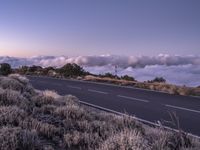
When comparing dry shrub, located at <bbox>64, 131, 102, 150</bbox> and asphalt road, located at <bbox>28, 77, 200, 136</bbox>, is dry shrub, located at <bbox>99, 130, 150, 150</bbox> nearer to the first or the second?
dry shrub, located at <bbox>64, 131, 102, 150</bbox>

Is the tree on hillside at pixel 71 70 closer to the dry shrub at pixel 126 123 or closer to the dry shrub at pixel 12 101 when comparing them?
the dry shrub at pixel 12 101

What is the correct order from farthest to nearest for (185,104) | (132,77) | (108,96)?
(132,77) < (108,96) < (185,104)

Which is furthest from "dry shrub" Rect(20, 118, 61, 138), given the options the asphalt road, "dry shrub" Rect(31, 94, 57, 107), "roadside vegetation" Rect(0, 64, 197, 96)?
"roadside vegetation" Rect(0, 64, 197, 96)

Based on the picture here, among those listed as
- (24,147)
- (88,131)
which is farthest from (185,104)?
(24,147)

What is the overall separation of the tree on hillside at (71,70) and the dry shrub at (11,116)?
32.5 metres

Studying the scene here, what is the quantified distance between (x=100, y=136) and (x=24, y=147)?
1.82m

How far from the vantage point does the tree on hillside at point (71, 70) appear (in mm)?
41806

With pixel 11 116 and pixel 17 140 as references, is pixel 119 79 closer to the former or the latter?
pixel 11 116

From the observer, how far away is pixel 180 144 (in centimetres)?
677

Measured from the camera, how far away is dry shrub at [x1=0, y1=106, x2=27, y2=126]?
7.72m

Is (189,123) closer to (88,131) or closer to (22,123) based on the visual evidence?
(88,131)

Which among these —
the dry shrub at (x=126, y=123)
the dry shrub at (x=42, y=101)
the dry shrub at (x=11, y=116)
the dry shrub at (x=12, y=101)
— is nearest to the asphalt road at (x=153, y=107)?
the dry shrub at (x=42, y=101)

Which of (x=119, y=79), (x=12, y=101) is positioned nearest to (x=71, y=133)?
(x=12, y=101)

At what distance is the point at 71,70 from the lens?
42656 millimetres
